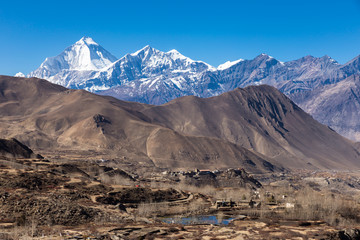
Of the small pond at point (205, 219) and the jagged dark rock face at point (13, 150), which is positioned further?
the jagged dark rock face at point (13, 150)

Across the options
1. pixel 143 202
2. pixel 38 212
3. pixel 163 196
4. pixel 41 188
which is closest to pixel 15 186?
pixel 41 188

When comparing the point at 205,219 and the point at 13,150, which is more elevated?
the point at 13,150

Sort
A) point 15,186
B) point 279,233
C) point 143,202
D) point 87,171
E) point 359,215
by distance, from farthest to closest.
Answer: point 87,171 < point 143,202 < point 359,215 < point 15,186 < point 279,233

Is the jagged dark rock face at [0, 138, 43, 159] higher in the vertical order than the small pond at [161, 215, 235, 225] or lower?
higher

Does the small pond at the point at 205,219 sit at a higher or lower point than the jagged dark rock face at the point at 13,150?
lower

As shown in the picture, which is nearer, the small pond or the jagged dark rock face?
the small pond

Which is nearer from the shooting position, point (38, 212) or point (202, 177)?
point (38, 212)

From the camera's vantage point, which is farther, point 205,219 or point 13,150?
point 13,150

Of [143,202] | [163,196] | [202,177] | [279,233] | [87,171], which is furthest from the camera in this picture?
[202,177]

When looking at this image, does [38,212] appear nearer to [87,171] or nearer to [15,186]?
[15,186]

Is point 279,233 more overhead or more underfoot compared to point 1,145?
more underfoot
